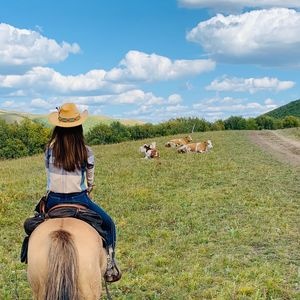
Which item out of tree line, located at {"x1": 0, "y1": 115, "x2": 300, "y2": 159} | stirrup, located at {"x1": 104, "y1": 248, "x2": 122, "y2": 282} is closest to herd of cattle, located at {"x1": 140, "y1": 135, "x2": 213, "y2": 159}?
stirrup, located at {"x1": 104, "y1": 248, "x2": 122, "y2": 282}

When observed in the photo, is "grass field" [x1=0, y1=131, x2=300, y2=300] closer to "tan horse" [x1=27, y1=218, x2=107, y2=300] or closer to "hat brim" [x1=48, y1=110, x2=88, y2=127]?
"tan horse" [x1=27, y1=218, x2=107, y2=300]

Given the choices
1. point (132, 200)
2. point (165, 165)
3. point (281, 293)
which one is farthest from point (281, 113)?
point (281, 293)

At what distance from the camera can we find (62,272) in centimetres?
512

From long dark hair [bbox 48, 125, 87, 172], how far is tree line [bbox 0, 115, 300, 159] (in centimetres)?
6139

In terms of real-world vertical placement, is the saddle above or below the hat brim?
below

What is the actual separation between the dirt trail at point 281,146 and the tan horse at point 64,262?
20086mm

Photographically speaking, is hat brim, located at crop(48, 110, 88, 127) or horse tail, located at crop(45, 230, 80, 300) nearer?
horse tail, located at crop(45, 230, 80, 300)

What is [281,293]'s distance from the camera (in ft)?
25.9

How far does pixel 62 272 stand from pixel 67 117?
1.76 meters

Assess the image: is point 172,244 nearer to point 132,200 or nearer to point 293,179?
point 132,200

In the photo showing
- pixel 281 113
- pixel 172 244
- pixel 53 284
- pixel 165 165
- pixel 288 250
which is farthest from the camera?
pixel 281 113

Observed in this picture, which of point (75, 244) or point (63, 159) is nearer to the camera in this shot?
point (75, 244)

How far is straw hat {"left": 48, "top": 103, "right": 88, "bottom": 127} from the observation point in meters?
5.96

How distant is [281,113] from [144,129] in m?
53.1
